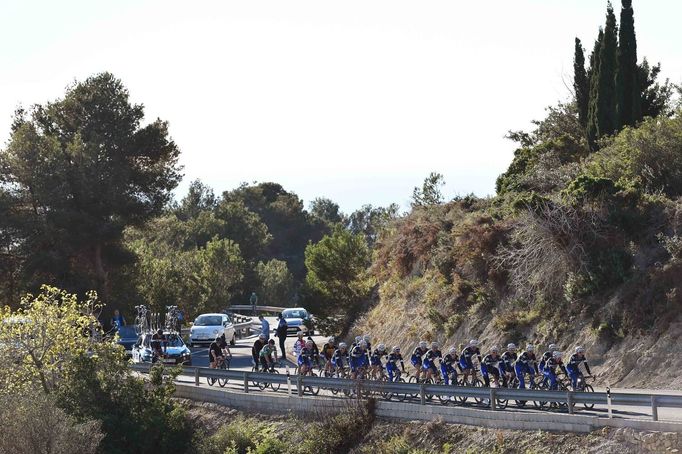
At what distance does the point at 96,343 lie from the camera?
35.8 meters

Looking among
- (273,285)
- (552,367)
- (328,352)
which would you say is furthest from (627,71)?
(273,285)

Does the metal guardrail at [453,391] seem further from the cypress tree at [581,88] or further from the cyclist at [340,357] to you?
the cypress tree at [581,88]

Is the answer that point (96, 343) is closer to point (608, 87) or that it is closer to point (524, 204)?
point (524, 204)

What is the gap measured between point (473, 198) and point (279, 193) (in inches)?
3844

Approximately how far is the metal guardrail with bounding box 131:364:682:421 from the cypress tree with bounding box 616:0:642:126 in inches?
743

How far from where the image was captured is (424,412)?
28.4 metres

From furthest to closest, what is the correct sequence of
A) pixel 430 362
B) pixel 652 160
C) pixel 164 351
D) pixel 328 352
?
pixel 164 351 → pixel 652 160 → pixel 328 352 → pixel 430 362

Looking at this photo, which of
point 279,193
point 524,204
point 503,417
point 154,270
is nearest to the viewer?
point 503,417

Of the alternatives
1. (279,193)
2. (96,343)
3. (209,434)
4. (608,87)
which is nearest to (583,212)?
(608,87)

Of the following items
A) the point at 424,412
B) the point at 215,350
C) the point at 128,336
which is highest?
the point at 128,336

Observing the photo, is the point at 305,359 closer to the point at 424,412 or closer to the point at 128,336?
the point at 424,412

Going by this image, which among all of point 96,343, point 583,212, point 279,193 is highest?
point 279,193

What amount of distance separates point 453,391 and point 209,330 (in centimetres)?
2635

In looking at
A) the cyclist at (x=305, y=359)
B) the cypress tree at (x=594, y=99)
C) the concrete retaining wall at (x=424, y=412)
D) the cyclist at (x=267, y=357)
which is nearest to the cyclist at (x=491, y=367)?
the concrete retaining wall at (x=424, y=412)
